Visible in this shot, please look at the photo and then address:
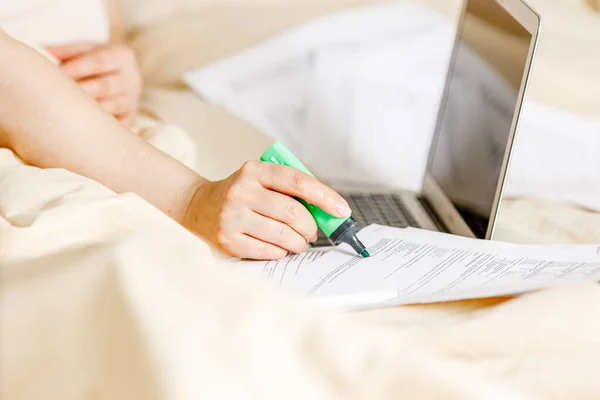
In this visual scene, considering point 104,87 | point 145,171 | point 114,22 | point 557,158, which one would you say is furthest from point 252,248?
point 114,22

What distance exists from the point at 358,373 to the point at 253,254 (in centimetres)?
21

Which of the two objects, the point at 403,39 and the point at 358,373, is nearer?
the point at 358,373

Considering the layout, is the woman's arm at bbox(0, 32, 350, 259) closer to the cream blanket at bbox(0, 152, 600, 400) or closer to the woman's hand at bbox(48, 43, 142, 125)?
the cream blanket at bbox(0, 152, 600, 400)

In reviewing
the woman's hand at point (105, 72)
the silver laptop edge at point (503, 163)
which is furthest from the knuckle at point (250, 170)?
the woman's hand at point (105, 72)

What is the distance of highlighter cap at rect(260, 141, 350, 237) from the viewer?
65 centimetres

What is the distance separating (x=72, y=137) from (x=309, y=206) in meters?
0.22

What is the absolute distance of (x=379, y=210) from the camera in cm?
94

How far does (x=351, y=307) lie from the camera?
1.85 ft

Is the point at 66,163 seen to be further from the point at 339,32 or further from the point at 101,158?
the point at 339,32

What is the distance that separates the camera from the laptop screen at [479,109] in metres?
0.79

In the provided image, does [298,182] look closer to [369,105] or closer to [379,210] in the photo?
[379,210]

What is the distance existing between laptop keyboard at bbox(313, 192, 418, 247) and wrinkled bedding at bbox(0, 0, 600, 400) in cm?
33

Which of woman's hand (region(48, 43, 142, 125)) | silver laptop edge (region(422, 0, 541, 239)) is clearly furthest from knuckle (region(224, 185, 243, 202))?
woman's hand (region(48, 43, 142, 125))

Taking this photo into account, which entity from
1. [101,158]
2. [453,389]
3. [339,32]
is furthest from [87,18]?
[453,389]
